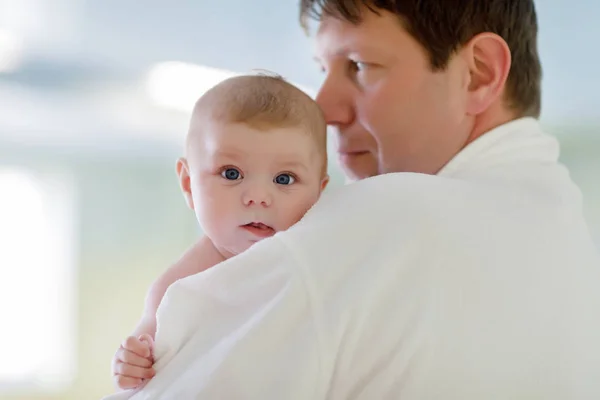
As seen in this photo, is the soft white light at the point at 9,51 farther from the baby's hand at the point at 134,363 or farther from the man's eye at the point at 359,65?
the baby's hand at the point at 134,363

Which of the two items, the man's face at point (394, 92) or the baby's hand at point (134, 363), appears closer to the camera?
the baby's hand at point (134, 363)

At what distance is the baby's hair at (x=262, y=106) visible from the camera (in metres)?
0.79

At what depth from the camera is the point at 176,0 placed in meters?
1.87

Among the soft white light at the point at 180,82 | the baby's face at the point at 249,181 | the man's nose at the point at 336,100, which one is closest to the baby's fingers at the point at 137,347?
the baby's face at the point at 249,181

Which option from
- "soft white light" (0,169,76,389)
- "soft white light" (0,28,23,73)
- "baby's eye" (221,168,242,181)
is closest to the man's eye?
"baby's eye" (221,168,242,181)

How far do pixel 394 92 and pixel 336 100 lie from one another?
0.09 meters

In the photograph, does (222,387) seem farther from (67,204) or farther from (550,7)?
(67,204)

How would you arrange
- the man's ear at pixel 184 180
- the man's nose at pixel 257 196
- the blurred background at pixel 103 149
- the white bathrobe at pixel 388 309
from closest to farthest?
the white bathrobe at pixel 388 309 → the man's nose at pixel 257 196 → the man's ear at pixel 184 180 → the blurred background at pixel 103 149

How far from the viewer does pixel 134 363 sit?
0.70m

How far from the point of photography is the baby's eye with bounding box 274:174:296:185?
Answer: 0.81 m

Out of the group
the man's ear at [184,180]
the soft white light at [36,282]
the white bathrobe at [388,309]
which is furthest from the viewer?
the soft white light at [36,282]

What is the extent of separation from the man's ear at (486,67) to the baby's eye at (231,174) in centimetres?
31

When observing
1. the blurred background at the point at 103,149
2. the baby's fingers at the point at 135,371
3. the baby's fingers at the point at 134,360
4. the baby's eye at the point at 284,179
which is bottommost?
the baby's fingers at the point at 135,371

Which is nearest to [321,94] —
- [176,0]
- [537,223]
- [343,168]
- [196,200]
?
[343,168]
